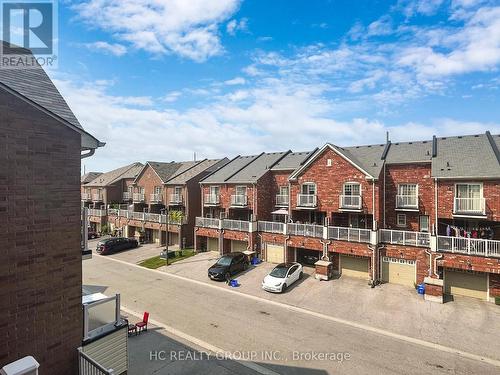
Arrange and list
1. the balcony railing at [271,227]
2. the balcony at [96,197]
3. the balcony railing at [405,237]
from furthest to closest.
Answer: the balcony at [96,197] → the balcony railing at [271,227] → the balcony railing at [405,237]

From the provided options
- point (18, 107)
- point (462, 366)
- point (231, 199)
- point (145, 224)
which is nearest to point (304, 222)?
point (231, 199)

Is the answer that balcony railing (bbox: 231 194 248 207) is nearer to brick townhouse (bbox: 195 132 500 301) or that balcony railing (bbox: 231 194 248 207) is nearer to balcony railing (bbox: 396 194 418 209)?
brick townhouse (bbox: 195 132 500 301)

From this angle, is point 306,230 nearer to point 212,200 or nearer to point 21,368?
point 212,200

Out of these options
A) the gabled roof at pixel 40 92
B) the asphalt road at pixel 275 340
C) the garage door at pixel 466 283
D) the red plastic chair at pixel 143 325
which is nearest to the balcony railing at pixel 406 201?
the garage door at pixel 466 283

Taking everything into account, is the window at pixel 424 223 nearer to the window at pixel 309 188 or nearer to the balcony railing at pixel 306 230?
the balcony railing at pixel 306 230

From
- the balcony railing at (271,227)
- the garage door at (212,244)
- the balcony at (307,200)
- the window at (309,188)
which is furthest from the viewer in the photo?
the garage door at (212,244)

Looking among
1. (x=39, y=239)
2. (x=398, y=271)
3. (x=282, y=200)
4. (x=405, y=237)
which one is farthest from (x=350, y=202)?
(x=39, y=239)
